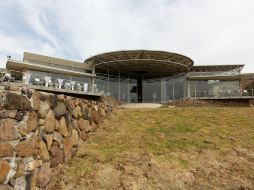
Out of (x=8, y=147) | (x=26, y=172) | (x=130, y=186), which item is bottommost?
(x=130, y=186)

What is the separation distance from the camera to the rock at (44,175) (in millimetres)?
6332

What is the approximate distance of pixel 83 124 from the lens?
30.6 ft

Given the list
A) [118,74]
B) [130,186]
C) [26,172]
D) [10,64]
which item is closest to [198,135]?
[130,186]

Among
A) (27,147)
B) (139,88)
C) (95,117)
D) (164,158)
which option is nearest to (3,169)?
(27,147)

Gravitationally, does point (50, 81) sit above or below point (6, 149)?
above

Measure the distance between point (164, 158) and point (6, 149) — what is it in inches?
178

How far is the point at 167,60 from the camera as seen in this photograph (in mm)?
29547

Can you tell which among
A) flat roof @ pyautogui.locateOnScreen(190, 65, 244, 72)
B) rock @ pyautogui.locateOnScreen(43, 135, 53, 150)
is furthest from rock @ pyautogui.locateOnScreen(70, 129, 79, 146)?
flat roof @ pyautogui.locateOnScreen(190, 65, 244, 72)

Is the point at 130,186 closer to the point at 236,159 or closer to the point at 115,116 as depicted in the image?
the point at 236,159

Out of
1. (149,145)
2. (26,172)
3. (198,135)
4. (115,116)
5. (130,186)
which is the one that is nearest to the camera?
(26,172)

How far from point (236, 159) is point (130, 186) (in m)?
3.60

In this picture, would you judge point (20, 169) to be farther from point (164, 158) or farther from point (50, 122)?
point (164, 158)

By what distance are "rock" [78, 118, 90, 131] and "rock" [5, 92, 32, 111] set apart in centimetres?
303

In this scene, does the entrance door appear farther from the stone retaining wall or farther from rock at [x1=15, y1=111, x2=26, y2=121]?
rock at [x1=15, y1=111, x2=26, y2=121]
